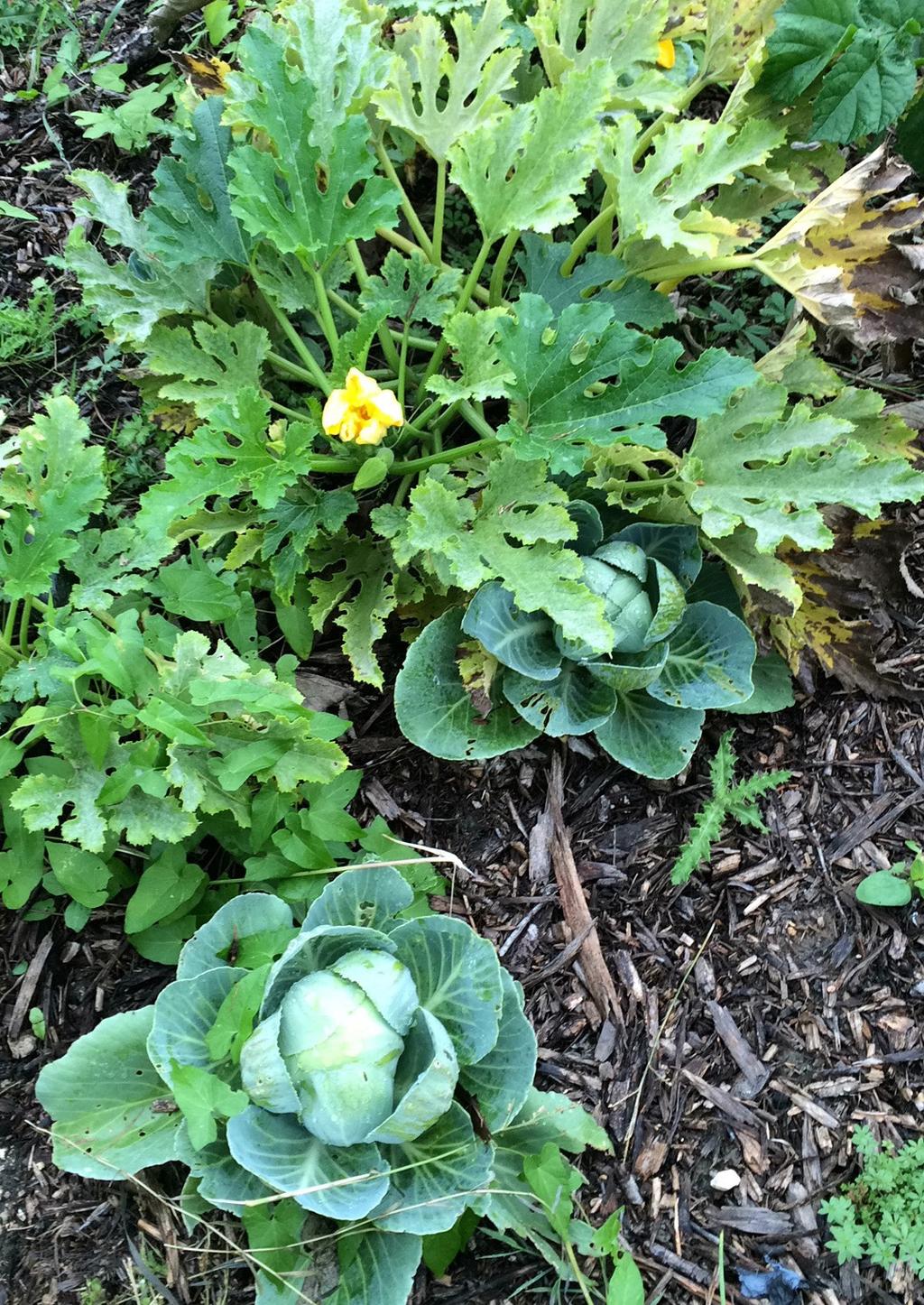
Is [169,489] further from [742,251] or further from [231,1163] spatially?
[742,251]

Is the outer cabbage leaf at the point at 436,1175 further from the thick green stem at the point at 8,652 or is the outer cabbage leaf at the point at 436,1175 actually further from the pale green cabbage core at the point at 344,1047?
the thick green stem at the point at 8,652

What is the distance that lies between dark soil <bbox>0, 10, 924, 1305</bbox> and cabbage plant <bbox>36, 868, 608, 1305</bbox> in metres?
0.20

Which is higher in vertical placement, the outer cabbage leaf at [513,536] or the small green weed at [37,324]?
the small green weed at [37,324]

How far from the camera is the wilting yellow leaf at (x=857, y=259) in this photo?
91.4 inches

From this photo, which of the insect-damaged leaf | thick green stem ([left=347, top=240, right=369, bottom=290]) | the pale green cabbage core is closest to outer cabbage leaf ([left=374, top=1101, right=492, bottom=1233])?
the pale green cabbage core

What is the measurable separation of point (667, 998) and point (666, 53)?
242 cm

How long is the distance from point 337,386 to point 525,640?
2.48 ft

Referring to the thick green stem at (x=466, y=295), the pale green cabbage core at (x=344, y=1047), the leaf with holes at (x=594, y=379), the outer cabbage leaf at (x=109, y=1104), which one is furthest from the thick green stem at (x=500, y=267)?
the outer cabbage leaf at (x=109, y=1104)

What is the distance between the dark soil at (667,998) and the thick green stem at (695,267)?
0.81 metres

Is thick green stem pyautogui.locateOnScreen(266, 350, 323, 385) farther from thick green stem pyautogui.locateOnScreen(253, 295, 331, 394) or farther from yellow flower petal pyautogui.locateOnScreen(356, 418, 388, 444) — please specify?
yellow flower petal pyautogui.locateOnScreen(356, 418, 388, 444)

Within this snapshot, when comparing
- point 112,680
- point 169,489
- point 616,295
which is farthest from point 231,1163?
point 616,295

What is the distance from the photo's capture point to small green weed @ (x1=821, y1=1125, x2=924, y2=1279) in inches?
82.0

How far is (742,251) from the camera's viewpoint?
312 cm

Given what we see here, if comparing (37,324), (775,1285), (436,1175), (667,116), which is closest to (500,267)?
(667,116)
